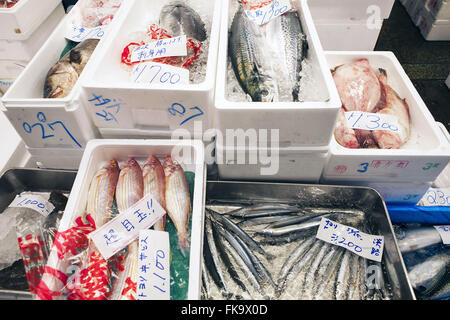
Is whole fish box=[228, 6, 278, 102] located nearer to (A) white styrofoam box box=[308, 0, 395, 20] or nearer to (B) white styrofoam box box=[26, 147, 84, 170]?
(B) white styrofoam box box=[26, 147, 84, 170]

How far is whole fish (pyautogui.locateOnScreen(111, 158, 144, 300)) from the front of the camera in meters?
1.25

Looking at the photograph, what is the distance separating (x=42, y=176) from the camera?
175cm

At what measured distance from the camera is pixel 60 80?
173cm

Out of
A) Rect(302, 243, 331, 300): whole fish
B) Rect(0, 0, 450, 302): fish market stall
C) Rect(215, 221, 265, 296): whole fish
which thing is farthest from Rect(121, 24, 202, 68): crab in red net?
Rect(302, 243, 331, 300): whole fish

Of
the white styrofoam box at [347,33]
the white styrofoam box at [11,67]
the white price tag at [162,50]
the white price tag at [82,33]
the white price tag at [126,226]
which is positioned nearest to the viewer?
the white price tag at [126,226]

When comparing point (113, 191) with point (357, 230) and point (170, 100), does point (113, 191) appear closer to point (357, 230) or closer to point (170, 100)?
point (170, 100)

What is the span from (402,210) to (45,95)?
86.8 inches

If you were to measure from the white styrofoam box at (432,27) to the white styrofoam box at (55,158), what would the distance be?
16.9ft

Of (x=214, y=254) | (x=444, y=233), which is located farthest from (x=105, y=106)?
(x=444, y=233)

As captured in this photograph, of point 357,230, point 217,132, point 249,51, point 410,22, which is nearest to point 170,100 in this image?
point 217,132

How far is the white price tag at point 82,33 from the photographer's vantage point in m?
2.03

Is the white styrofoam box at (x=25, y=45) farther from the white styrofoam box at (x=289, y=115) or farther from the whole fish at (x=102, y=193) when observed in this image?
the white styrofoam box at (x=289, y=115)

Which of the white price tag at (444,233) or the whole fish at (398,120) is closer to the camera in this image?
the whole fish at (398,120)

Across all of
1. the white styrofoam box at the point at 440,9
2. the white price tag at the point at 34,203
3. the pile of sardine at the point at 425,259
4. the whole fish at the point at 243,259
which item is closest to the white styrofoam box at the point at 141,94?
the white price tag at the point at 34,203
